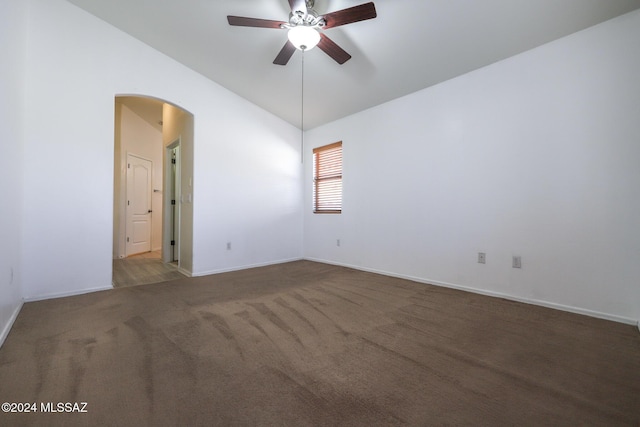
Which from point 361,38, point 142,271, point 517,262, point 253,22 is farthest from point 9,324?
point 517,262

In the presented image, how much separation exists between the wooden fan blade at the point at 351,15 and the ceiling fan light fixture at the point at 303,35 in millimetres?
115

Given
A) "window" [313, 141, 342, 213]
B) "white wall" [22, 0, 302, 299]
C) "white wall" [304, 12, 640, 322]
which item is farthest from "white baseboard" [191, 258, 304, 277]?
"white wall" [304, 12, 640, 322]

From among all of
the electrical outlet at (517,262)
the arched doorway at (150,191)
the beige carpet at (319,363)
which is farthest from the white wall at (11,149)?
the electrical outlet at (517,262)

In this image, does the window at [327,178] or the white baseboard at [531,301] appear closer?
the white baseboard at [531,301]

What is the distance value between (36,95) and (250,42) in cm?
222

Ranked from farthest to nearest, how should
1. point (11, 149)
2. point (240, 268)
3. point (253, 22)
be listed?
1. point (240, 268)
2. point (253, 22)
3. point (11, 149)

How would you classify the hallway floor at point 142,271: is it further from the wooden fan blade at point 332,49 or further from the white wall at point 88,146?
the wooden fan blade at point 332,49

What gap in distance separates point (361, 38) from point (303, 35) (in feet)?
2.65

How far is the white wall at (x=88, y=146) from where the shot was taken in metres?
2.63

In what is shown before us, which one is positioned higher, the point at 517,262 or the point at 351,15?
the point at 351,15

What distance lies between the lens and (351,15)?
2023 mm

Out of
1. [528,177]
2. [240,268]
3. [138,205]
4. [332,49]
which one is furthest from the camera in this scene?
[138,205]

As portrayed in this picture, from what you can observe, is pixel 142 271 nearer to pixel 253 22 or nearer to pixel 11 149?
pixel 11 149

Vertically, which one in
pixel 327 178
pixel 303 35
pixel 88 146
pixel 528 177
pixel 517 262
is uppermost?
pixel 303 35
